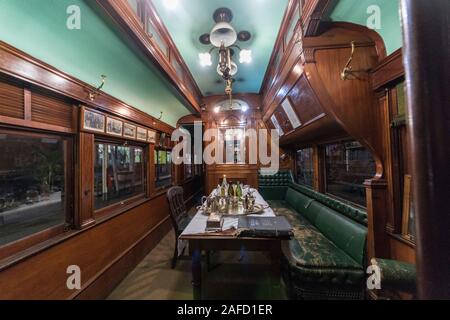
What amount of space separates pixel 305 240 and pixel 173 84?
2.61 meters

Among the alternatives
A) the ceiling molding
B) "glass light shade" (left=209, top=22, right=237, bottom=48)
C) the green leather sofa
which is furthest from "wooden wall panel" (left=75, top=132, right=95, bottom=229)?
the green leather sofa

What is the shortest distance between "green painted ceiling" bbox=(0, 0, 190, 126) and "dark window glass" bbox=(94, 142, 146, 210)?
0.70m

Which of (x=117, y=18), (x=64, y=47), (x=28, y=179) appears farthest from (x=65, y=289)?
(x=117, y=18)

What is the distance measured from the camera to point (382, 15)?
139 cm

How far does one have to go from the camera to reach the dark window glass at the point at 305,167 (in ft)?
11.5

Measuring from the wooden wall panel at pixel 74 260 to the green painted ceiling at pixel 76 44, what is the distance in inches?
57.8

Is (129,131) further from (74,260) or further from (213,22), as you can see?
(213,22)

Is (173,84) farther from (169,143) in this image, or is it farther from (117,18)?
(169,143)

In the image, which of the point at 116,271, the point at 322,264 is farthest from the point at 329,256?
the point at 116,271

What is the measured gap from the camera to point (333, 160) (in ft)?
Result: 9.20

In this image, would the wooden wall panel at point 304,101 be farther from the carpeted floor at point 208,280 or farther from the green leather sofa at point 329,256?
the carpeted floor at point 208,280

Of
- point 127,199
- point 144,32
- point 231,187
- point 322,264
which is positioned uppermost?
point 144,32

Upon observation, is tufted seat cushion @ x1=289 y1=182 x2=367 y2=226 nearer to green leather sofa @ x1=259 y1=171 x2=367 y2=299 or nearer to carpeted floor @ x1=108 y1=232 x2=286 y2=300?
green leather sofa @ x1=259 y1=171 x2=367 y2=299

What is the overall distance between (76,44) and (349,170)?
310cm
